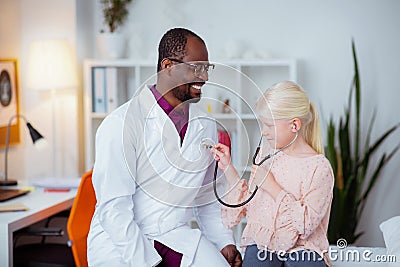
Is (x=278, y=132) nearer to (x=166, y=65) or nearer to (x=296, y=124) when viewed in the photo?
(x=296, y=124)

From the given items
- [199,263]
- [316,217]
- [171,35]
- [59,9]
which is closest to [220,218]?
[199,263]

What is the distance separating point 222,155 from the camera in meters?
1.76

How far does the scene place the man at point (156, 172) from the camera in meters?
1.76

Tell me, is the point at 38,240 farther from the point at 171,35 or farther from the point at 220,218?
the point at 171,35

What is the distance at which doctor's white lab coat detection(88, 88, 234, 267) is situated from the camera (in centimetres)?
177

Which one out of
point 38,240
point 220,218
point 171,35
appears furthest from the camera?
point 38,240

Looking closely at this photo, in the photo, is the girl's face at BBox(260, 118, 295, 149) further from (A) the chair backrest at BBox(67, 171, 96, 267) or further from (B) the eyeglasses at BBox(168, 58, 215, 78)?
(A) the chair backrest at BBox(67, 171, 96, 267)

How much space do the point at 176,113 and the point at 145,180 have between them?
20 cm

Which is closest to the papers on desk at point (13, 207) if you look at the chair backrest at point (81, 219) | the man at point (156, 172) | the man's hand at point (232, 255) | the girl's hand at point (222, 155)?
the chair backrest at point (81, 219)

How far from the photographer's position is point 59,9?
3725 millimetres

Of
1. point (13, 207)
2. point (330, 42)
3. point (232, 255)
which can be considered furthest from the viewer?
point (330, 42)

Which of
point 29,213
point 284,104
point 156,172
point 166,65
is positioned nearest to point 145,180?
point 156,172

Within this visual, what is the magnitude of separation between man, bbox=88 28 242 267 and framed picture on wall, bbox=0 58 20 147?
1.82 m

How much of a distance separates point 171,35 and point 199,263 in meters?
0.62
